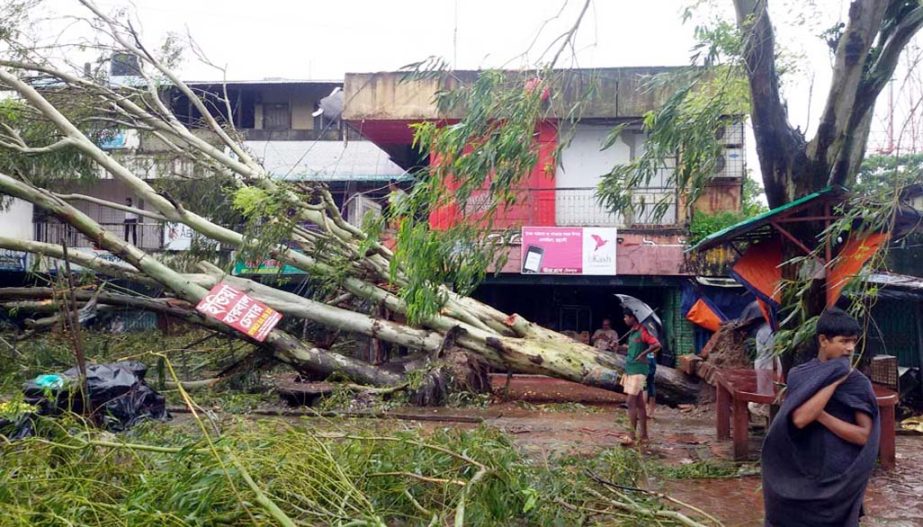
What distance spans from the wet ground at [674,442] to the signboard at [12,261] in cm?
1295

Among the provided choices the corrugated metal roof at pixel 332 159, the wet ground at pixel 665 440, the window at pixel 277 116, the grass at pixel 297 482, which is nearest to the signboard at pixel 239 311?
the wet ground at pixel 665 440

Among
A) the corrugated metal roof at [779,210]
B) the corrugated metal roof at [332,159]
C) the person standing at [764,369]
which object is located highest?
the corrugated metal roof at [332,159]

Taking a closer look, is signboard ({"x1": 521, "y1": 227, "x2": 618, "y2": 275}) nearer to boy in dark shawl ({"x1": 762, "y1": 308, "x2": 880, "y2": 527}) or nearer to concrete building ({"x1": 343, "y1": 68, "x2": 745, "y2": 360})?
concrete building ({"x1": 343, "y1": 68, "x2": 745, "y2": 360})

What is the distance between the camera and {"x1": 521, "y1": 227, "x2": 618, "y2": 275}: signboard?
13.4 meters

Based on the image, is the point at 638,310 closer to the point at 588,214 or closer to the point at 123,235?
the point at 588,214

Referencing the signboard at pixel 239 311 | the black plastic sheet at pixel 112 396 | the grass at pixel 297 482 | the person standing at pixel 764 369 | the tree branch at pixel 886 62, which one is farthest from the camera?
the signboard at pixel 239 311

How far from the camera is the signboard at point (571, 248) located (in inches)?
526

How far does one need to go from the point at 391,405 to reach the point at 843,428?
7.33 m

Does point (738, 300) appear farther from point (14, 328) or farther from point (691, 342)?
point (14, 328)

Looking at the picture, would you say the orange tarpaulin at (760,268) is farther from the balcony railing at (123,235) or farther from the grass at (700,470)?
the balcony railing at (123,235)

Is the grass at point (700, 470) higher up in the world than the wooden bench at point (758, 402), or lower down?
lower down

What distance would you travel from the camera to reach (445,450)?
4.31 metres

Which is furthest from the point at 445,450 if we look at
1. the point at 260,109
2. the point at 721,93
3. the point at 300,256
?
the point at 260,109

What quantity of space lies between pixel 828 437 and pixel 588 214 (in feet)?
38.1
